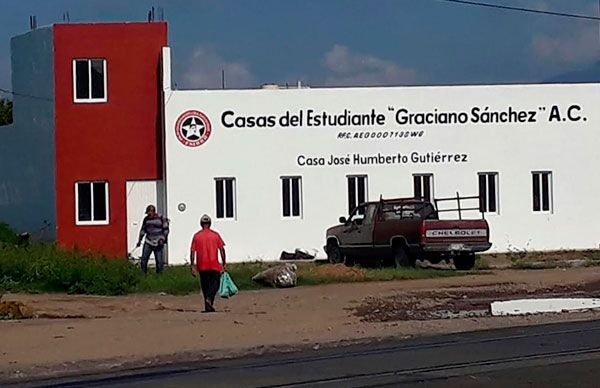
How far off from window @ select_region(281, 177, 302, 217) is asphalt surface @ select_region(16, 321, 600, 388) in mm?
20646

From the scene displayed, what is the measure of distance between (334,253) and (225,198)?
4478mm

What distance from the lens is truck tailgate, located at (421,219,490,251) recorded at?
29750 mm

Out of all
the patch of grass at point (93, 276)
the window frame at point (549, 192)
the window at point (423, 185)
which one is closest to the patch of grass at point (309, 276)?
the patch of grass at point (93, 276)

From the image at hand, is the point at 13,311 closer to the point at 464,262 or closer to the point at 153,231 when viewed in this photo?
the point at 153,231

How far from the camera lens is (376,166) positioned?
37.4 metres

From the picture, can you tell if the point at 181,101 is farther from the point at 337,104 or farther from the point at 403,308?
the point at 403,308

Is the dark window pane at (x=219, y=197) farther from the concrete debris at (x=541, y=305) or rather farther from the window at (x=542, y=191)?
the concrete debris at (x=541, y=305)

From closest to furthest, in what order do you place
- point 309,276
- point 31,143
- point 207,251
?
point 207,251, point 309,276, point 31,143

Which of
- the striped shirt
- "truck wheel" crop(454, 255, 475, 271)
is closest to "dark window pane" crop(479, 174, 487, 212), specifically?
"truck wheel" crop(454, 255, 475, 271)

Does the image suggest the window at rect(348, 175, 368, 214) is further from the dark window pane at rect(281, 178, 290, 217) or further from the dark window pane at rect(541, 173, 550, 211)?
the dark window pane at rect(541, 173, 550, 211)

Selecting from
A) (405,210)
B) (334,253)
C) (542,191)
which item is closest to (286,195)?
(334,253)

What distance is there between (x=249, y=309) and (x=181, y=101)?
15.9 m

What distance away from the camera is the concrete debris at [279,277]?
26391 mm

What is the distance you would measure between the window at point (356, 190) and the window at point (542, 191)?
5.48m
